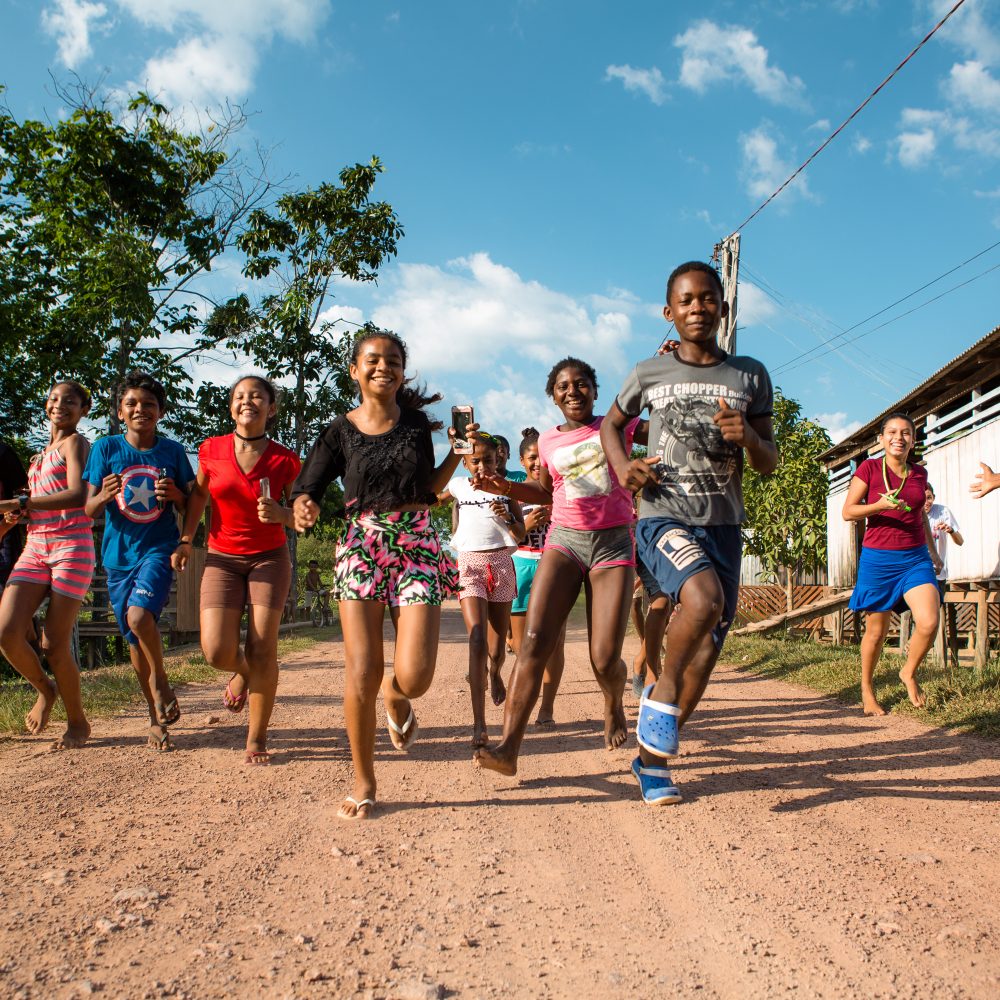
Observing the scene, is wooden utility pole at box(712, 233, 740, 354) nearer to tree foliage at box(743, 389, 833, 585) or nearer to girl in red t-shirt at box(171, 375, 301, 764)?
tree foliage at box(743, 389, 833, 585)

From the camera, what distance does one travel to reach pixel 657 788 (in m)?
3.89

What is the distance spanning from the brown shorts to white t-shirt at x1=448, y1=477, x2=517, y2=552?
1435 millimetres

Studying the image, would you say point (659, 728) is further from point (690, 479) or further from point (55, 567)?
Answer: point (55, 567)

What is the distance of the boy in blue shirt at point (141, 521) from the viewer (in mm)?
5410

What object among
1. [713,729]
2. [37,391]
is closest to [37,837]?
[713,729]

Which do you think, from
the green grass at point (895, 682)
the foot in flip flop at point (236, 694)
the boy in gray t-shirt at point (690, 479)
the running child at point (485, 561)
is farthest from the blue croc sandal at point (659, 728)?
the foot in flip flop at point (236, 694)

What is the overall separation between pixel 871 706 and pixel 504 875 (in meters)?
4.33

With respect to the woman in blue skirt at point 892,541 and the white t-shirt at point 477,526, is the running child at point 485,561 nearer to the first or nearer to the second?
the white t-shirt at point 477,526

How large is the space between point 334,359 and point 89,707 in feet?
40.9

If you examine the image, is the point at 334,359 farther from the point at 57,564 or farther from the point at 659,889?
the point at 659,889

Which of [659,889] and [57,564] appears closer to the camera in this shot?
[659,889]

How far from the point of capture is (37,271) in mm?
16734

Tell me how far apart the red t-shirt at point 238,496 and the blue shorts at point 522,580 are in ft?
6.73

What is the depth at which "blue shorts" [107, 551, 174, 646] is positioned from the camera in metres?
5.41
